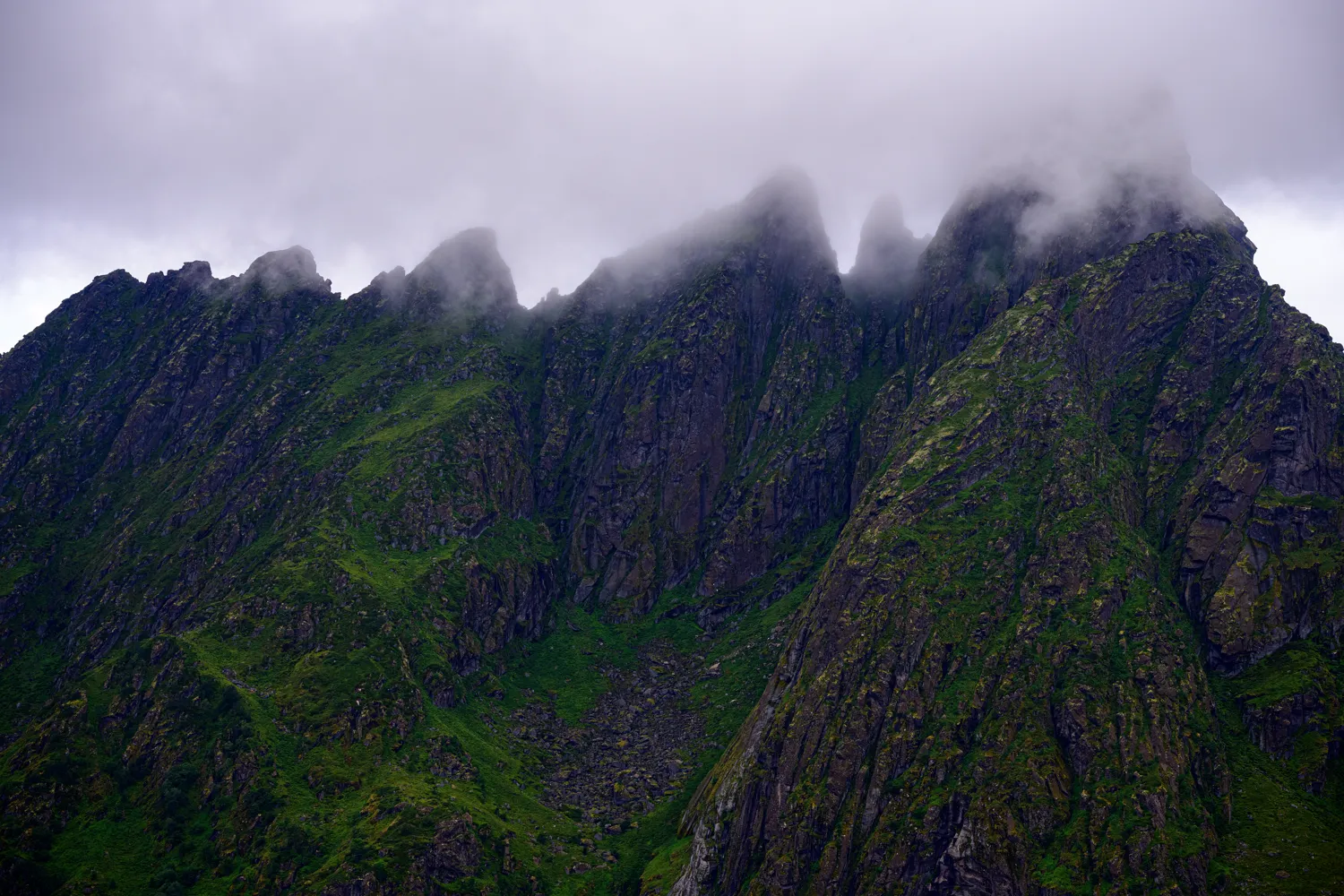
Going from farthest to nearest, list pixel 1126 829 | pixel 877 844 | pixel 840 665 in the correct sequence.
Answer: pixel 840 665, pixel 877 844, pixel 1126 829

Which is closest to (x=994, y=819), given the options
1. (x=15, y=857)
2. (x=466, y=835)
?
(x=466, y=835)

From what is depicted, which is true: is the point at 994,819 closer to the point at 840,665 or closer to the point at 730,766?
the point at 840,665

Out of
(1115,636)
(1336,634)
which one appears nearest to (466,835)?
(1115,636)

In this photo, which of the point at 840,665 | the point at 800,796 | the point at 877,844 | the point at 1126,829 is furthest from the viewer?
the point at 840,665

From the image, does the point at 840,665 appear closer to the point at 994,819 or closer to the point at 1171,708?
the point at 994,819

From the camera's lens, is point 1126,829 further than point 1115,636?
No

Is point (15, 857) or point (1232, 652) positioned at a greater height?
point (1232, 652)

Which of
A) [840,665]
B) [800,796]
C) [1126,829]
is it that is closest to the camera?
[1126,829]

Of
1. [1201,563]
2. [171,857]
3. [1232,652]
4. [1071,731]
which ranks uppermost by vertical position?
[1201,563]

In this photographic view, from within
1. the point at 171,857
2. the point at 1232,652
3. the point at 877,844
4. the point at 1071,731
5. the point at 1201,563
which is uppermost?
the point at 1201,563
